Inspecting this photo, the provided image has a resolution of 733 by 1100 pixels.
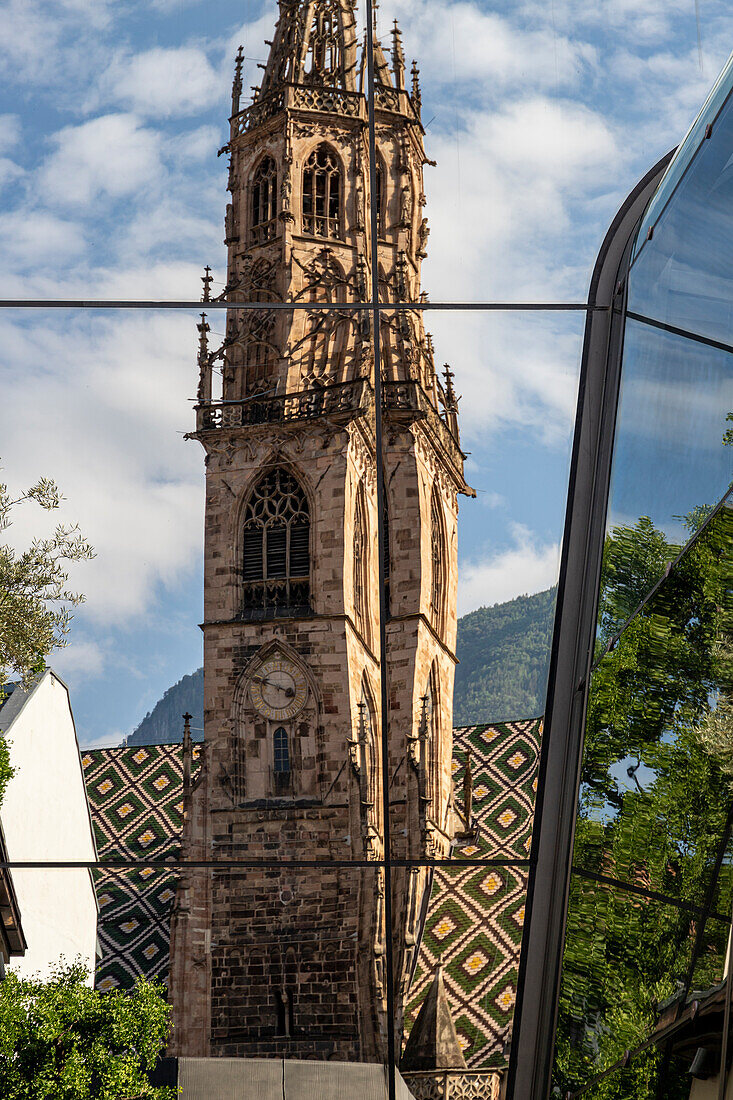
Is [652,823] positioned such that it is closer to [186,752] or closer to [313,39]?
[186,752]

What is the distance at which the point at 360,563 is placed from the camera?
21.6 feet

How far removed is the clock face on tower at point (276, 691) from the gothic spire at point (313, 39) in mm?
3063

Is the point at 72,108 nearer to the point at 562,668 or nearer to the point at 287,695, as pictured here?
the point at 287,695

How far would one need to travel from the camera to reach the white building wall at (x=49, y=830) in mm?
6121

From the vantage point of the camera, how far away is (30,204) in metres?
6.43

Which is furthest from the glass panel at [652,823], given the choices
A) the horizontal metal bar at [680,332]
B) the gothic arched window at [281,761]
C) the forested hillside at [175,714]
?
the forested hillside at [175,714]

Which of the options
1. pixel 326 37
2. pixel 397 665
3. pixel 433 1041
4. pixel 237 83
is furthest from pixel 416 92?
pixel 433 1041

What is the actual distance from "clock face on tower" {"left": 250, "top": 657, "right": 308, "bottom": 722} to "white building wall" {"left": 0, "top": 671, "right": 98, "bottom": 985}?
0.96 meters

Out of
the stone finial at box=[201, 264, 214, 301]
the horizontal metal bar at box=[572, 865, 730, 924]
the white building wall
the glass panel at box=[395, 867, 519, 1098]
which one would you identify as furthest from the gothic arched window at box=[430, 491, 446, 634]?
the white building wall

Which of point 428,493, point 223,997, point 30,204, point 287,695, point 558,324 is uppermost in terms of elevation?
point 30,204

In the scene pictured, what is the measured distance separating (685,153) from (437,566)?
2352 millimetres

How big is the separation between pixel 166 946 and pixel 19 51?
4.70 meters

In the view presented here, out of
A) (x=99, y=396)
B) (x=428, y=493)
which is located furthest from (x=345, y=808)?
(x=99, y=396)

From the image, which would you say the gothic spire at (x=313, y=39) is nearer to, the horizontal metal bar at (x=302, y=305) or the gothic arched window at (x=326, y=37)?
the gothic arched window at (x=326, y=37)
